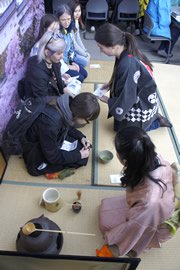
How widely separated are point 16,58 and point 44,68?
0.42m

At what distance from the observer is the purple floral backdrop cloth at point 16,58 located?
2.46 meters

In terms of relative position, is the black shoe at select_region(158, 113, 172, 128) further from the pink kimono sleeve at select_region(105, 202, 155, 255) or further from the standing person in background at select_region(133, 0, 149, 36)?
the standing person in background at select_region(133, 0, 149, 36)

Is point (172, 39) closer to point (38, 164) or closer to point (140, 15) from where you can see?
point (140, 15)

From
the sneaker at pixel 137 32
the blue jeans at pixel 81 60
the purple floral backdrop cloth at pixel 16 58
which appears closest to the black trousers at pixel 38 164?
the purple floral backdrop cloth at pixel 16 58

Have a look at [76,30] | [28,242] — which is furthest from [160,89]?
[28,242]

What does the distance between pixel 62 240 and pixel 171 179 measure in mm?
890

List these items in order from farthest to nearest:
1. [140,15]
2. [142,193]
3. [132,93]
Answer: [140,15] < [132,93] < [142,193]

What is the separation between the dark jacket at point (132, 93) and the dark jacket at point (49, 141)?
0.55 meters

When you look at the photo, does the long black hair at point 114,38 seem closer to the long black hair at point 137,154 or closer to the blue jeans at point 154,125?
the blue jeans at point 154,125

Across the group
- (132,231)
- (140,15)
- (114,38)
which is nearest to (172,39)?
(140,15)

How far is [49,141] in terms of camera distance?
202 centimetres

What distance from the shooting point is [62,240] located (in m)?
1.76

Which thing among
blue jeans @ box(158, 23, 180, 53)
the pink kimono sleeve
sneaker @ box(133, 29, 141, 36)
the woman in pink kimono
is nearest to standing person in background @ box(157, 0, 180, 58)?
blue jeans @ box(158, 23, 180, 53)

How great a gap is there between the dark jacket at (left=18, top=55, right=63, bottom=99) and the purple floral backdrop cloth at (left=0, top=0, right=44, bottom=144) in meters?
0.16
